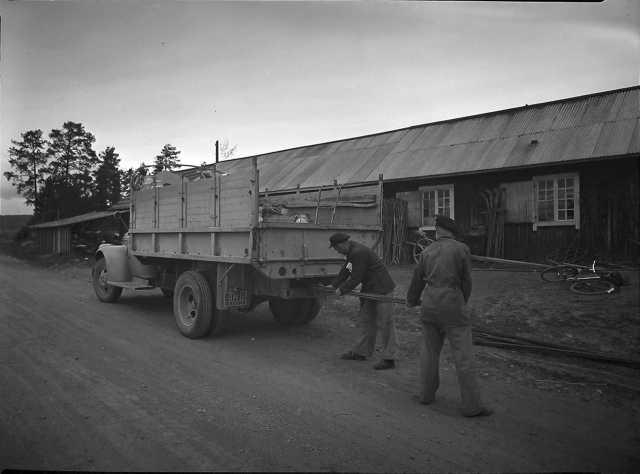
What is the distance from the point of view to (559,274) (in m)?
9.77

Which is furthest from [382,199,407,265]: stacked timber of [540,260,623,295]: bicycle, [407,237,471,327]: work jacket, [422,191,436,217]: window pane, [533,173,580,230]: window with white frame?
[407,237,471,327]: work jacket

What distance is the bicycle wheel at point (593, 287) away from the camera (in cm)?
844

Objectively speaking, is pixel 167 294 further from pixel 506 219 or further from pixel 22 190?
pixel 22 190

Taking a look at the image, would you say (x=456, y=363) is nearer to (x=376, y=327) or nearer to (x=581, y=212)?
(x=376, y=327)

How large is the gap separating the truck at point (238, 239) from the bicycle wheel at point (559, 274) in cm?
468

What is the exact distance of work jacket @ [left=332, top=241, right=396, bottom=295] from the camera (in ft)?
18.9

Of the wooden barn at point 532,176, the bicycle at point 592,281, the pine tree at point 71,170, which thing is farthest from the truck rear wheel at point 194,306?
the pine tree at point 71,170

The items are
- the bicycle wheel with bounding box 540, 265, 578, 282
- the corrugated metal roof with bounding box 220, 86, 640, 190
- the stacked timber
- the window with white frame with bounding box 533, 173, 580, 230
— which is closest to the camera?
the bicycle wheel with bounding box 540, 265, 578, 282

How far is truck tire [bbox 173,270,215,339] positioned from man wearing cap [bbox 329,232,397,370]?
80.9 inches

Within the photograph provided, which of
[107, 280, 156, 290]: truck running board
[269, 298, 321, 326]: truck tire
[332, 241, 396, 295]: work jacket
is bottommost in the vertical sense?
[269, 298, 321, 326]: truck tire

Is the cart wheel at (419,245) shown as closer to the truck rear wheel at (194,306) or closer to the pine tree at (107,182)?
the truck rear wheel at (194,306)

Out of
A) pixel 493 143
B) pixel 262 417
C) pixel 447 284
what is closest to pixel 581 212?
pixel 493 143

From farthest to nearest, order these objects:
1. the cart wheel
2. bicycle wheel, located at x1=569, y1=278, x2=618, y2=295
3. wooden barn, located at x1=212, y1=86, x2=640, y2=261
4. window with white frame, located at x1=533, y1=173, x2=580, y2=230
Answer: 1. the cart wheel
2. window with white frame, located at x1=533, y1=173, x2=580, y2=230
3. wooden barn, located at x1=212, y1=86, x2=640, y2=261
4. bicycle wheel, located at x1=569, y1=278, x2=618, y2=295

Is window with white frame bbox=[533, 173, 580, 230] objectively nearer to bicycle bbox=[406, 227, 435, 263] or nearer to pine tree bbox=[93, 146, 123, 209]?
bicycle bbox=[406, 227, 435, 263]
